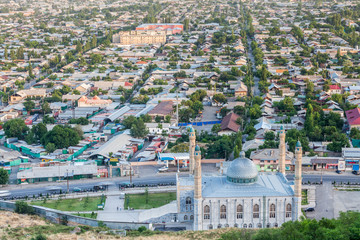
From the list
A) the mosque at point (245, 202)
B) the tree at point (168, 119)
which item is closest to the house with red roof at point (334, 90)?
the tree at point (168, 119)

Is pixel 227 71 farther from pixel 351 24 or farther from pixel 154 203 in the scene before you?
pixel 351 24

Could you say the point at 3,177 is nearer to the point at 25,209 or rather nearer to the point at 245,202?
the point at 25,209

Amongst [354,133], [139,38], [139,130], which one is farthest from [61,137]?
[139,38]

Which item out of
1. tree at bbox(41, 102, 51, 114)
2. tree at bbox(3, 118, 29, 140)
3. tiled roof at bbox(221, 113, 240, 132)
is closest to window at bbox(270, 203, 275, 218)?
tiled roof at bbox(221, 113, 240, 132)

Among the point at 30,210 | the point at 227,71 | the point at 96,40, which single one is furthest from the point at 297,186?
the point at 96,40

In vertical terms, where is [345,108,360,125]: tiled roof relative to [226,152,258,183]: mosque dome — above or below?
below

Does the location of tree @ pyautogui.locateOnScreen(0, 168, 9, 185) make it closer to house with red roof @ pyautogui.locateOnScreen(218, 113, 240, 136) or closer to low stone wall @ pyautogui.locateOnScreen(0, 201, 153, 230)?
low stone wall @ pyautogui.locateOnScreen(0, 201, 153, 230)

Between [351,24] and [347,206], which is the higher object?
[351,24]
